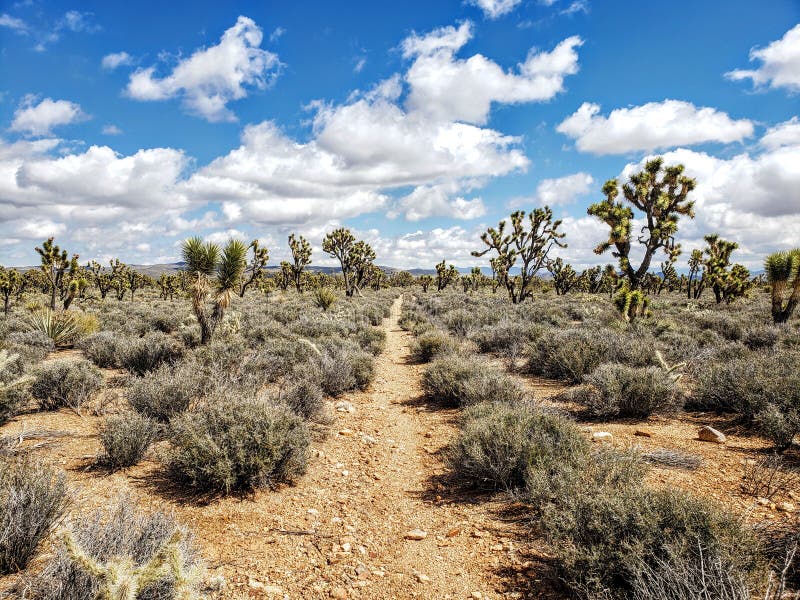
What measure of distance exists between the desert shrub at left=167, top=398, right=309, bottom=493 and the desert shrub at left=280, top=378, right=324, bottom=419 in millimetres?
1553

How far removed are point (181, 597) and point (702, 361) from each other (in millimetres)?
12263

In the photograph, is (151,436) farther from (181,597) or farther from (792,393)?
(792,393)

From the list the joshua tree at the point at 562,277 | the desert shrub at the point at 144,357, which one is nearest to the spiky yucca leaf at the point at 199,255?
the desert shrub at the point at 144,357

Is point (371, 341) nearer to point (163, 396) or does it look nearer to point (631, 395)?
point (163, 396)

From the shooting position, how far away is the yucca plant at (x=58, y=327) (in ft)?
42.5

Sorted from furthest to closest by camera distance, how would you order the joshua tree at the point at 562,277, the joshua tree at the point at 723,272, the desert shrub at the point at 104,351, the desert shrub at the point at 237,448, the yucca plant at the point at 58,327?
1. the joshua tree at the point at 562,277
2. the joshua tree at the point at 723,272
3. the yucca plant at the point at 58,327
4. the desert shrub at the point at 104,351
5. the desert shrub at the point at 237,448

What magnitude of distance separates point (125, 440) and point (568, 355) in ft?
31.1

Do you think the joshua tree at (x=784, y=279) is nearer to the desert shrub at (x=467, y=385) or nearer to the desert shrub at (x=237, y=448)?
the desert shrub at (x=467, y=385)

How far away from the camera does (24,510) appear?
3367 mm

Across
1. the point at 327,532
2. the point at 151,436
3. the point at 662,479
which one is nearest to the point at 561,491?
the point at 662,479

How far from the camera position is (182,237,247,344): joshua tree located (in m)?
12.1

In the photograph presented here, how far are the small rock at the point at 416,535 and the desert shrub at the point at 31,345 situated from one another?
10.7m

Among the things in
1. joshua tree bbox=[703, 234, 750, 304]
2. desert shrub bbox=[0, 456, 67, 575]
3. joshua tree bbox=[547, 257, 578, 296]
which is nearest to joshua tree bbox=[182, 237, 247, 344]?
desert shrub bbox=[0, 456, 67, 575]

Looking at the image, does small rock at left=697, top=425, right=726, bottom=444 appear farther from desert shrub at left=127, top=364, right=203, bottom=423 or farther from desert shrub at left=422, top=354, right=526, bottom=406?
desert shrub at left=127, top=364, right=203, bottom=423
